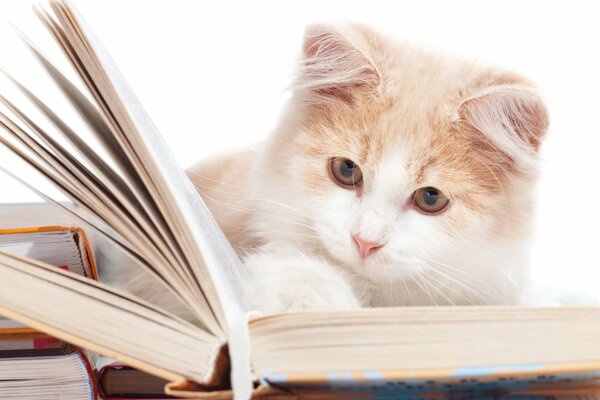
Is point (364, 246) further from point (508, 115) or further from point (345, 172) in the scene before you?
point (508, 115)

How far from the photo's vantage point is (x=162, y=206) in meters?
0.70

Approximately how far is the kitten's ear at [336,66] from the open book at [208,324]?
1.55 ft

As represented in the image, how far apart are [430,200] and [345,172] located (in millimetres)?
152

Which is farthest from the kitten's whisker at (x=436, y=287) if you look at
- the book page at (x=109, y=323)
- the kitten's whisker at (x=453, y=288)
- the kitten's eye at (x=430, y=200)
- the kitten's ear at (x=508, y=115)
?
the book page at (x=109, y=323)

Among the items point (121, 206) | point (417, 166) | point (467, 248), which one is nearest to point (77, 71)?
point (121, 206)

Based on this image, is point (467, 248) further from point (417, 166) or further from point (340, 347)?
point (340, 347)

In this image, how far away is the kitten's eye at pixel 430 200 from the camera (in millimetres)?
1031

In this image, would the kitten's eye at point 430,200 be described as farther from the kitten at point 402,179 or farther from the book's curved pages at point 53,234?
the book's curved pages at point 53,234

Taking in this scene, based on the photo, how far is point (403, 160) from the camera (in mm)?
1013

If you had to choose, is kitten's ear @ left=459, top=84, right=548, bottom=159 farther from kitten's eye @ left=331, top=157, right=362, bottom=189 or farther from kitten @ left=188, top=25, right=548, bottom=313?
kitten's eye @ left=331, top=157, right=362, bottom=189

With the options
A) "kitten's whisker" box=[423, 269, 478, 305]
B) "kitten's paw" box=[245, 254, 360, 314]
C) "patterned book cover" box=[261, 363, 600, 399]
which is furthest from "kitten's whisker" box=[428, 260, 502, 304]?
"patterned book cover" box=[261, 363, 600, 399]

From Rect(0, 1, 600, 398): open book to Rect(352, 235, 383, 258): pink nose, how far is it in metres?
0.29

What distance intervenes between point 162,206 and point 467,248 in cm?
54

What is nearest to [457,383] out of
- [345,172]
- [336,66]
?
[345,172]
